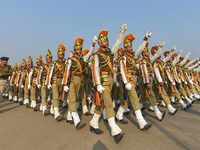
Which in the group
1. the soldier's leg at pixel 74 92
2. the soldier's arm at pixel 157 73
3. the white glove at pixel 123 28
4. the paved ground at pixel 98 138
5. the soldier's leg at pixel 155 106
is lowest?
the paved ground at pixel 98 138

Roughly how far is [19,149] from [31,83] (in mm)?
4917

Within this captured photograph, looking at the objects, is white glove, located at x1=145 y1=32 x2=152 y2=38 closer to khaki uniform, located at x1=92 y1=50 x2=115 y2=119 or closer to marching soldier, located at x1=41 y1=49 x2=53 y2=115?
khaki uniform, located at x1=92 y1=50 x2=115 y2=119

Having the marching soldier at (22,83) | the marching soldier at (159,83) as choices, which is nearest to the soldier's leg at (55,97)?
the marching soldier at (159,83)

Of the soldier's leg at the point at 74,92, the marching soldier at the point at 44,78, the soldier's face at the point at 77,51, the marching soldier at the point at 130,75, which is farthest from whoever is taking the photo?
the marching soldier at the point at 44,78

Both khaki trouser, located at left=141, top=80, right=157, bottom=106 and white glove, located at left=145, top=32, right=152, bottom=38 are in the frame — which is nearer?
khaki trouser, located at left=141, top=80, right=157, bottom=106

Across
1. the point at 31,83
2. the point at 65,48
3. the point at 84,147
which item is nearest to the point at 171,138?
the point at 84,147

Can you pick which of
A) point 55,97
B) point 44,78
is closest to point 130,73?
point 55,97

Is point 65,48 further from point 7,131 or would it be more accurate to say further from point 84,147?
point 84,147

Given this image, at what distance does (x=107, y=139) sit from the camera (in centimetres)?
296

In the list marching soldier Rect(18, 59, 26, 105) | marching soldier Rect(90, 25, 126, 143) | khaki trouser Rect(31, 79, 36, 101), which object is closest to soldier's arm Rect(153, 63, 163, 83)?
marching soldier Rect(90, 25, 126, 143)

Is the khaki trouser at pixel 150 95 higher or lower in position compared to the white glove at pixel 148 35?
lower

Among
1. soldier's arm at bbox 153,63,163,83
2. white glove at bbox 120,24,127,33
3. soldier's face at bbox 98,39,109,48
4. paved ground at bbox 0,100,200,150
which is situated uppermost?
white glove at bbox 120,24,127,33

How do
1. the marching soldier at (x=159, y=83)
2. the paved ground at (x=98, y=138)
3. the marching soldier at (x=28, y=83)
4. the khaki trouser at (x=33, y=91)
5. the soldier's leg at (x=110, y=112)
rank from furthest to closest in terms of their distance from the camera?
the marching soldier at (x=28, y=83) → the khaki trouser at (x=33, y=91) → the marching soldier at (x=159, y=83) → the soldier's leg at (x=110, y=112) → the paved ground at (x=98, y=138)

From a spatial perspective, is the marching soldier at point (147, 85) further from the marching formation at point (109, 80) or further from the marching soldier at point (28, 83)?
the marching soldier at point (28, 83)
